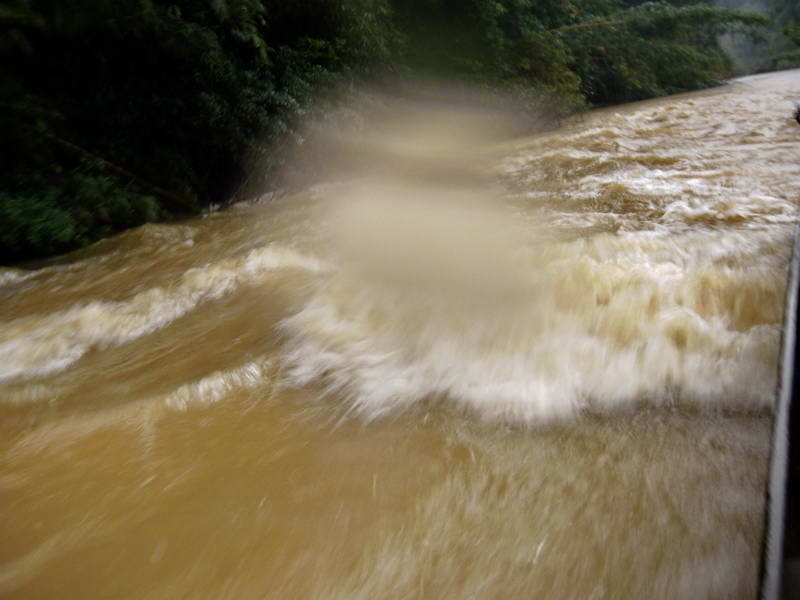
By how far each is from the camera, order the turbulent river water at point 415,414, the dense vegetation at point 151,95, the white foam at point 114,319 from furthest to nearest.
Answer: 1. the dense vegetation at point 151,95
2. the white foam at point 114,319
3. the turbulent river water at point 415,414

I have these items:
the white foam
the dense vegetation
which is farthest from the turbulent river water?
the dense vegetation

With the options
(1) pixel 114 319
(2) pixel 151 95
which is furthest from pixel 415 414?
(2) pixel 151 95

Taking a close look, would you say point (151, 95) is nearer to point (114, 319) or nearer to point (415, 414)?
point (114, 319)

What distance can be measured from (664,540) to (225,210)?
17.5ft

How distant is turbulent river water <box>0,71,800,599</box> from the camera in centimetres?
115

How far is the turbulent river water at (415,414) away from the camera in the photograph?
3.77 feet

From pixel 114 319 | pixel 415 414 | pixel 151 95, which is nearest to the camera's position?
pixel 415 414

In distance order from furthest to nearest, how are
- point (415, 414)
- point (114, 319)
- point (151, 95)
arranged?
point (151, 95), point (114, 319), point (415, 414)

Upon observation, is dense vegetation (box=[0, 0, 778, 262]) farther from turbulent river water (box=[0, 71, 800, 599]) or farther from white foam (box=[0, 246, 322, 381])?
white foam (box=[0, 246, 322, 381])

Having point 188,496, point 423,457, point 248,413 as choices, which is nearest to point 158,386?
point 248,413

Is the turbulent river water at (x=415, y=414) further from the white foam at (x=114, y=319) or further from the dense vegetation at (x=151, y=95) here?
the dense vegetation at (x=151, y=95)

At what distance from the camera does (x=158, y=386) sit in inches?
78.6

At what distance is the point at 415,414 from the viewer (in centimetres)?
168

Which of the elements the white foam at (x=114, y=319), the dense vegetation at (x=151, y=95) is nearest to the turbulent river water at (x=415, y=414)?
the white foam at (x=114, y=319)
